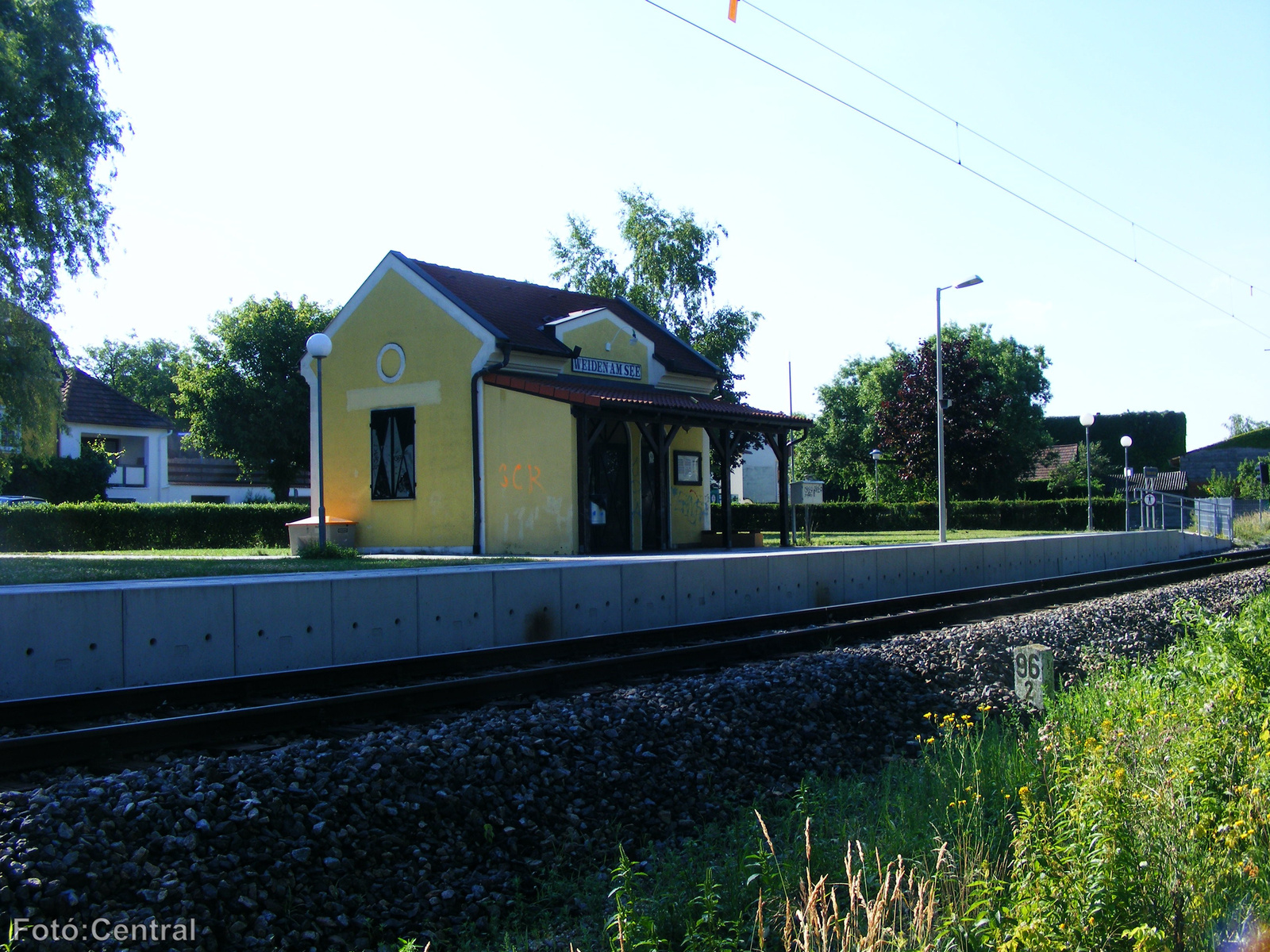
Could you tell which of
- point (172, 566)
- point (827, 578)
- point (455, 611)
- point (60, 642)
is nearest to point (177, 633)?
point (60, 642)

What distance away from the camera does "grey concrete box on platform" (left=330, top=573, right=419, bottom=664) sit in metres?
10.2

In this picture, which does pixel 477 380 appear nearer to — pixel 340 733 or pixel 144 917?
pixel 340 733

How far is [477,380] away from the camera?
2094 cm

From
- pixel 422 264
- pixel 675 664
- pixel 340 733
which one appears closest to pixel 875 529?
pixel 422 264

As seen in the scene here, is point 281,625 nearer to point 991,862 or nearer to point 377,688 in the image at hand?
point 377,688

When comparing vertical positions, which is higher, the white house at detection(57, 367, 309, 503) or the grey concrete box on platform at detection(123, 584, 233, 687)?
the white house at detection(57, 367, 309, 503)

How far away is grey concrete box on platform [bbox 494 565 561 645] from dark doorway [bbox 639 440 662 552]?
10.3 metres

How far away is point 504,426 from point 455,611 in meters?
9.92

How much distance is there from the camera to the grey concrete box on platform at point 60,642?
823 centimetres

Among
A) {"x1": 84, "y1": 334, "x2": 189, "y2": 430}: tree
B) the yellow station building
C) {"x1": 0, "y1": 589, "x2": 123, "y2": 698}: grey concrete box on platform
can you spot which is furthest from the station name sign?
{"x1": 84, "y1": 334, "x2": 189, "y2": 430}: tree

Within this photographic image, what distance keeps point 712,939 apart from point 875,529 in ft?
137

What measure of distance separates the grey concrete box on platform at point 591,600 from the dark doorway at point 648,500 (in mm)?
9514

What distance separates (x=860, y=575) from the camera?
654 inches

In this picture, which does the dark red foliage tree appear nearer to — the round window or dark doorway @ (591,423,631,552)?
dark doorway @ (591,423,631,552)
